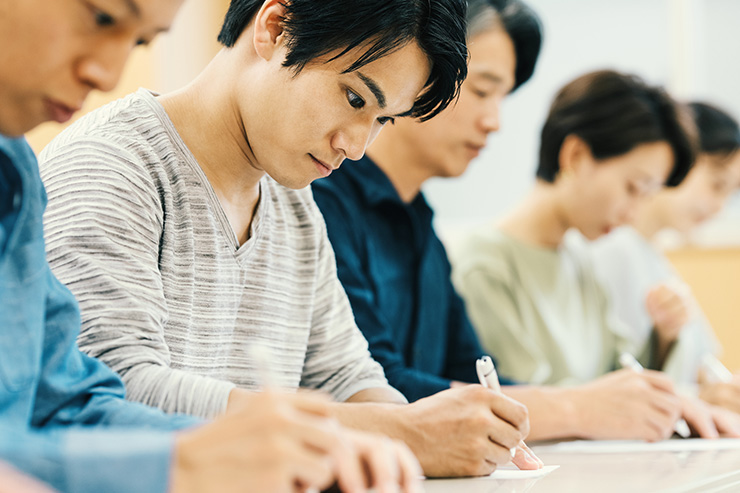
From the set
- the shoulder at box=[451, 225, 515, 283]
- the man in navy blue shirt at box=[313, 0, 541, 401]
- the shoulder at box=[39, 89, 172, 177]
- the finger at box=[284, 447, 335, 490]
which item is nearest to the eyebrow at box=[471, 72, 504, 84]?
the man in navy blue shirt at box=[313, 0, 541, 401]

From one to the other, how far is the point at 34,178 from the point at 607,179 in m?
1.36

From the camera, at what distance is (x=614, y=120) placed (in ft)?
5.48

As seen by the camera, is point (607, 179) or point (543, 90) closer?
point (607, 179)

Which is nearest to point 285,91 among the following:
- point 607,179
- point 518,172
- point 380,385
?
point 380,385

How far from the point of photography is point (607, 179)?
1.69 metres

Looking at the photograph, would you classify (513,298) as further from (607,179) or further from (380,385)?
(380,385)

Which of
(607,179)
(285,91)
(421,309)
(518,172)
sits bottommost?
(518,172)

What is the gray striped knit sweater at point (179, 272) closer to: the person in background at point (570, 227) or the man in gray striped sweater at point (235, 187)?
the man in gray striped sweater at point (235, 187)

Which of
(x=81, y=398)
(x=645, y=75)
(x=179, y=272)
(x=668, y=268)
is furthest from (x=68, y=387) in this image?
(x=645, y=75)

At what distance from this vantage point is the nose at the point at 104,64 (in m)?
0.46

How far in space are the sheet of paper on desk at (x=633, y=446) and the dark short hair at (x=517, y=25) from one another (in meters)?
0.61

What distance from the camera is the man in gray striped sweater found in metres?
0.60

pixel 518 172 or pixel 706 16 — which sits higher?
pixel 706 16

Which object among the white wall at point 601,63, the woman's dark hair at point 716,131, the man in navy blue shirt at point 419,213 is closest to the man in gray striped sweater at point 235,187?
the man in navy blue shirt at point 419,213
